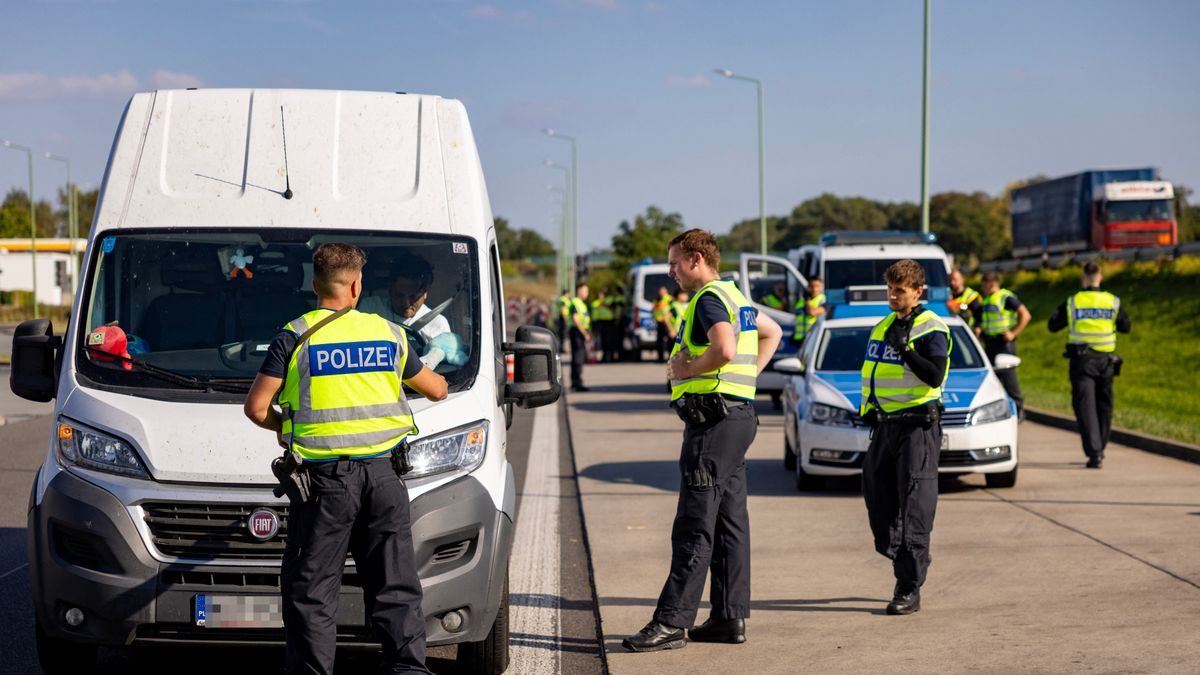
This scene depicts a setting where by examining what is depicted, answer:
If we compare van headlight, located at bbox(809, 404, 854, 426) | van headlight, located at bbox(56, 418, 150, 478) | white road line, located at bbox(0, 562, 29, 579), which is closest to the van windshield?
van headlight, located at bbox(56, 418, 150, 478)

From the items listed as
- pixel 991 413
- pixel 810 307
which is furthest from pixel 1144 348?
pixel 991 413

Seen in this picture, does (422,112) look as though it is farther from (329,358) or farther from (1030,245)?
(1030,245)

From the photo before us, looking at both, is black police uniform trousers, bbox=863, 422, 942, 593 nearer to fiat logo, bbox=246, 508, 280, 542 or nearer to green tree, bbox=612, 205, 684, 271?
fiat logo, bbox=246, 508, 280, 542

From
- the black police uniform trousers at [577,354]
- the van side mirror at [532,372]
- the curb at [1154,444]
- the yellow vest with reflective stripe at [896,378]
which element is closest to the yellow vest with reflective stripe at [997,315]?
the curb at [1154,444]

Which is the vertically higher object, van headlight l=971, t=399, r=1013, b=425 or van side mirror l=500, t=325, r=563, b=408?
van side mirror l=500, t=325, r=563, b=408

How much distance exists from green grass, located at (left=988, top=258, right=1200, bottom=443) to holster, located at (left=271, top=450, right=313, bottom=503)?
13.1 m

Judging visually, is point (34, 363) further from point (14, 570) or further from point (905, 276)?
point (905, 276)

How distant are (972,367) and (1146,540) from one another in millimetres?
3360

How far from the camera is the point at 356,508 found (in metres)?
4.98

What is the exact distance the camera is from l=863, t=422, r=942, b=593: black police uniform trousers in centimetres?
739

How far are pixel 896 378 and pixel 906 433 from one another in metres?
0.30

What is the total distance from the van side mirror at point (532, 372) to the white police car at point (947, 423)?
4.98 metres

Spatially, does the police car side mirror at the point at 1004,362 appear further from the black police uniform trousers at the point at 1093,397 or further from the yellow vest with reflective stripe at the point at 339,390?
the yellow vest with reflective stripe at the point at 339,390

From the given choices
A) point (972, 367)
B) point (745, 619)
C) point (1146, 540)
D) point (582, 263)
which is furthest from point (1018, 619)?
point (582, 263)
